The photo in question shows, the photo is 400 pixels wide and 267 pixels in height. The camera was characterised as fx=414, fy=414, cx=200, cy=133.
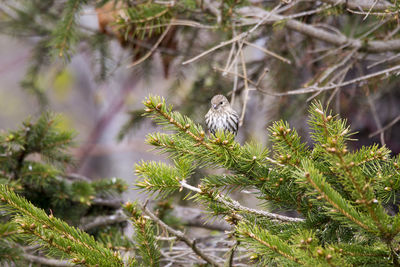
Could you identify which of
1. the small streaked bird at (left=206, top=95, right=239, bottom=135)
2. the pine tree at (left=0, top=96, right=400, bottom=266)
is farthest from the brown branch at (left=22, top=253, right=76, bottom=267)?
the small streaked bird at (left=206, top=95, right=239, bottom=135)

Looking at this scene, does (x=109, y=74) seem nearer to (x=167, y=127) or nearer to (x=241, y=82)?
(x=241, y=82)

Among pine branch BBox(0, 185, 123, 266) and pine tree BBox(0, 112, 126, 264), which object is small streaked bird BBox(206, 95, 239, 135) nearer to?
pine tree BBox(0, 112, 126, 264)

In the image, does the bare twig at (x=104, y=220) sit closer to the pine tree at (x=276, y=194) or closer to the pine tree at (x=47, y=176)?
the pine tree at (x=47, y=176)

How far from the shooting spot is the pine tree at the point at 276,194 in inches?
56.3

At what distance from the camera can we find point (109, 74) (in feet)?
13.4

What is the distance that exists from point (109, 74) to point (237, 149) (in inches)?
108

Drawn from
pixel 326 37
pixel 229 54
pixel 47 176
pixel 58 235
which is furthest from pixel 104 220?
pixel 326 37

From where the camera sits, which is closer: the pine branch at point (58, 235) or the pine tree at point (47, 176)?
the pine branch at point (58, 235)

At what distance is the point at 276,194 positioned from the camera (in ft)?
5.64

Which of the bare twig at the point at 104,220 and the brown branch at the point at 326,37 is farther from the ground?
the brown branch at the point at 326,37

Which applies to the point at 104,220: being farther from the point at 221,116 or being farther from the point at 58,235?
the point at 58,235

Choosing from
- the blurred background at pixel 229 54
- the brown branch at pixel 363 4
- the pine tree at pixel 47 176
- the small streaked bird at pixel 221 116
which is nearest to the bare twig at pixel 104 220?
the pine tree at pixel 47 176

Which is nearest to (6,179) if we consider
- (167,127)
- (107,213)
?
(107,213)

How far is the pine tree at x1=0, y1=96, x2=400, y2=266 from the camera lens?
1.43 m
